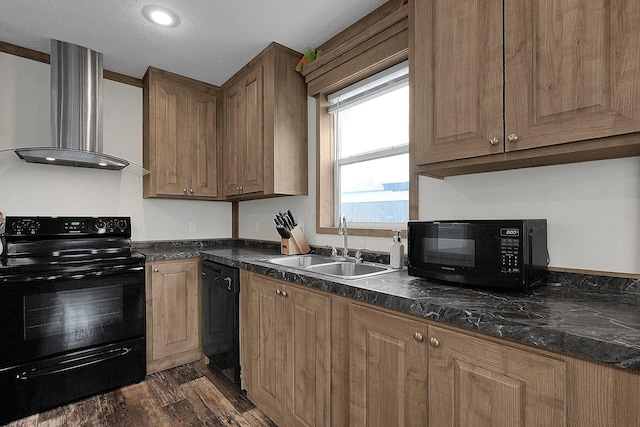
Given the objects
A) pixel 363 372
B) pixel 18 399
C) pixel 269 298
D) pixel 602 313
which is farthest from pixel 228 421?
pixel 602 313

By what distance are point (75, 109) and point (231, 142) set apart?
118cm

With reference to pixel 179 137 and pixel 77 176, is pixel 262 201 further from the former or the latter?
pixel 77 176

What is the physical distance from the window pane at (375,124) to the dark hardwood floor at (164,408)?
6.27ft

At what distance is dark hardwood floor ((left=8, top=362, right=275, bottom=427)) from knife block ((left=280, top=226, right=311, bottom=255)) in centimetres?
104

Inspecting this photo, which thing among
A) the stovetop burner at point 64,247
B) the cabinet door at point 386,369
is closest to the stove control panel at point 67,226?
the stovetop burner at point 64,247

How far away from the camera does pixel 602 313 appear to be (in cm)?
95

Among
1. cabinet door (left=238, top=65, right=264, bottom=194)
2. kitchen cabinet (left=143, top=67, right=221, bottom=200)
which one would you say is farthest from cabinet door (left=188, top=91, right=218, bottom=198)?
cabinet door (left=238, top=65, right=264, bottom=194)

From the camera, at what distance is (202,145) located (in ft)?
10.1

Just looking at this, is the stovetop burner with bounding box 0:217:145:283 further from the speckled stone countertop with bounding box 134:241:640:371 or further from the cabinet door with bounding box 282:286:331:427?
the speckled stone countertop with bounding box 134:241:640:371

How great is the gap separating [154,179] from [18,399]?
170 cm

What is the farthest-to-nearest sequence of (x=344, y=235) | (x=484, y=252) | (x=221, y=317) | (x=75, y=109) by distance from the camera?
(x=75, y=109) < (x=221, y=317) < (x=344, y=235) < (x=484, y=252)

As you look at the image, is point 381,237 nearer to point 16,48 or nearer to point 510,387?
point 510,387

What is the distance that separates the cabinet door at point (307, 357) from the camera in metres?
1.50

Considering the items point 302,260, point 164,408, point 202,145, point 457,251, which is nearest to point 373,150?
point 302,260
